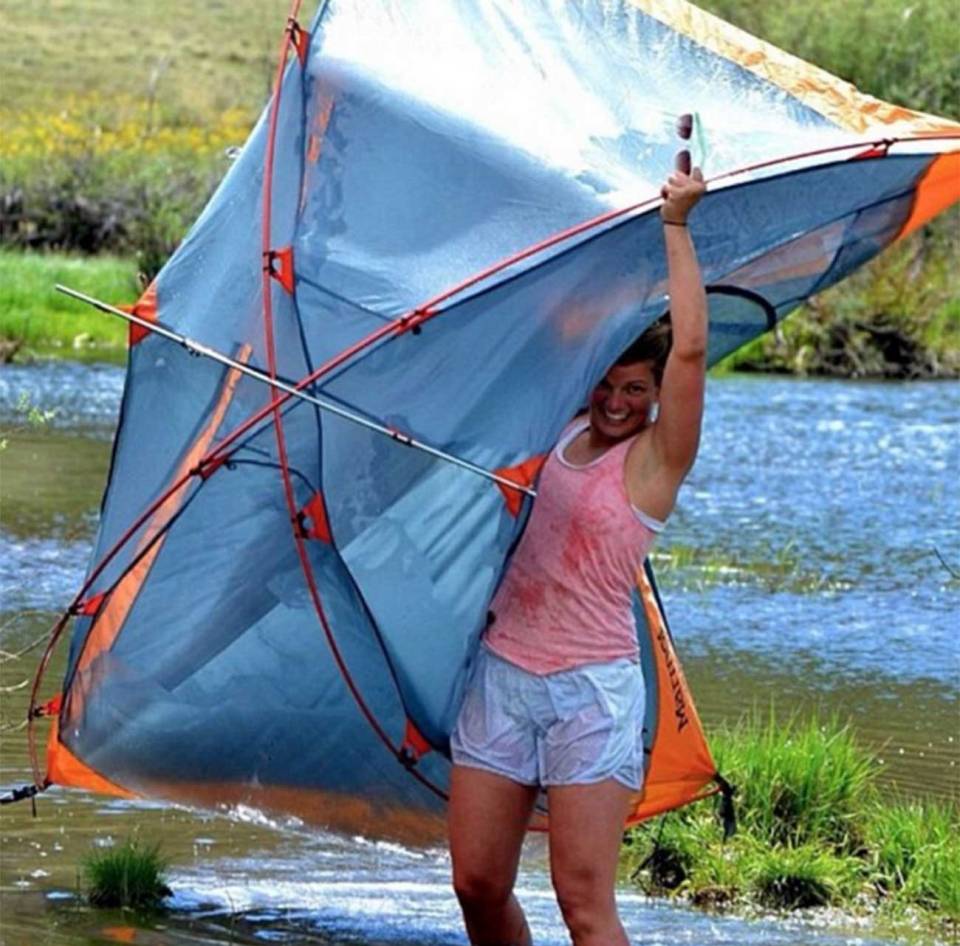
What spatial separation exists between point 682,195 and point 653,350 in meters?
0.43

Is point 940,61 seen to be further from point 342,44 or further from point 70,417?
point 342,44

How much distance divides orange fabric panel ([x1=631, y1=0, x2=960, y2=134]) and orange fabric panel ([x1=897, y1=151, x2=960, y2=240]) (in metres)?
0.09

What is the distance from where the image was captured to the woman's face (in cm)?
579

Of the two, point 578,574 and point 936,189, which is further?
point 936,189

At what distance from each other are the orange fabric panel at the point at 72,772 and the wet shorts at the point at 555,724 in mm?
1760

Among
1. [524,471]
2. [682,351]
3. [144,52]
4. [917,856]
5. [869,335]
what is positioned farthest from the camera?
[144,52]

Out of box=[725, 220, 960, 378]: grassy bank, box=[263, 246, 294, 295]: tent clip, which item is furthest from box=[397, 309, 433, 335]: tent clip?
box=[725, 220, 960, 378]: grassy bank

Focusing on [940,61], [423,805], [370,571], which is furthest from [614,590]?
[940,61]

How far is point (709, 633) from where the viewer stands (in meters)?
12.3

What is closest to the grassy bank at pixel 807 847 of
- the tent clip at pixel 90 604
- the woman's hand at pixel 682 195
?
the tent clip at pixel 90 604

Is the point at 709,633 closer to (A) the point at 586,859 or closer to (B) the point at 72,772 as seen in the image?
(B) the point at 72,772

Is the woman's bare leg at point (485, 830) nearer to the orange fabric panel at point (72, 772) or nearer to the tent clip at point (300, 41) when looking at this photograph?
the orange fabric panel at point (72, 772)

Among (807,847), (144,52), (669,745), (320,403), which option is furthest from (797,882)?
(144,52)

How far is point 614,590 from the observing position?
566 cm
